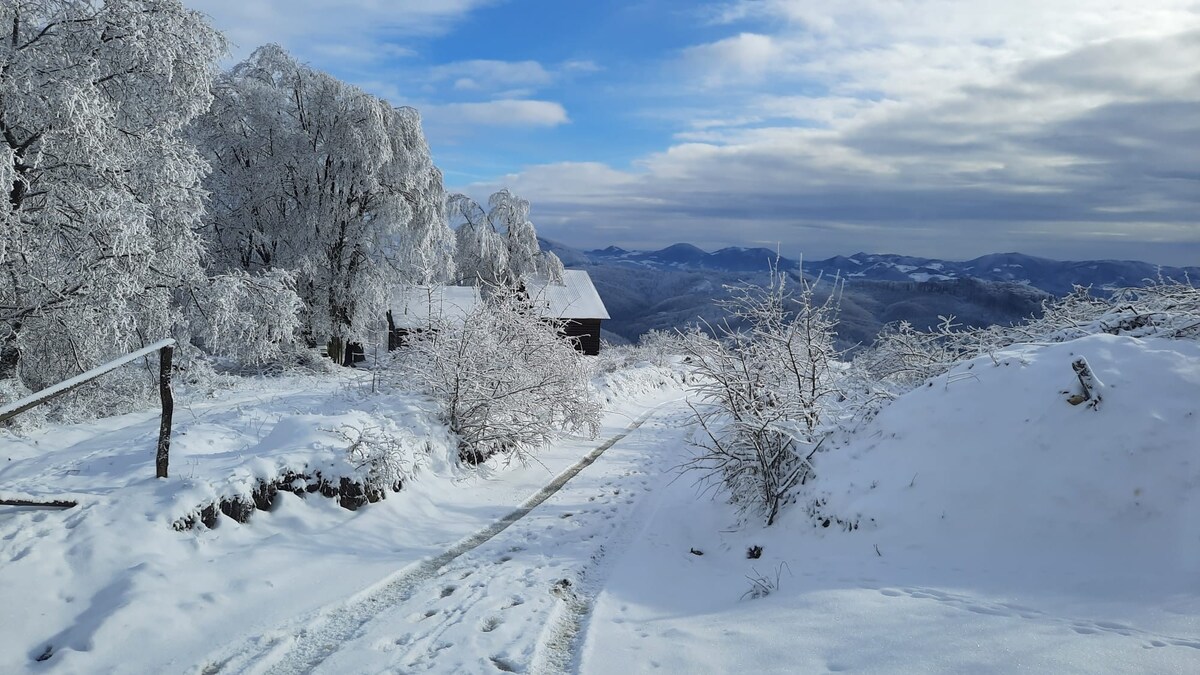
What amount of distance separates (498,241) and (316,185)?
1260 centimetres

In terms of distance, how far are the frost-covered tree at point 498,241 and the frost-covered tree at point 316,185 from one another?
33.3 feet

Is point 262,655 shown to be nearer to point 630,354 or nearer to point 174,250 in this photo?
point 174,250

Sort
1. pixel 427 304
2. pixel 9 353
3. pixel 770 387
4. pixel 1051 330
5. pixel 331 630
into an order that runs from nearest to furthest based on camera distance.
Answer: pixel 331 630, pixel 770 387, pixel 1051 330, pixel 9 353, pixel 427 304

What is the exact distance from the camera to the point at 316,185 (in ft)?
67.8

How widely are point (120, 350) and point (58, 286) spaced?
1.65 metres

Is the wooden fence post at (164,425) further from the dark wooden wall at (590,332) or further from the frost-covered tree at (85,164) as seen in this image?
the dark wooden wall at (590,332)

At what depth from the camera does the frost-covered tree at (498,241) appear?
106ft

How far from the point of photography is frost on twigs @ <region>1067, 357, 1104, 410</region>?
18.9 feet

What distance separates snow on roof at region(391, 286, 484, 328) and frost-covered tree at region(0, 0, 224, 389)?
482cm

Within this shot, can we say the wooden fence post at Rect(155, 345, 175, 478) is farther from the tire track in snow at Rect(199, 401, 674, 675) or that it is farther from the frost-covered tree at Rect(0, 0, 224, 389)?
the frost-covered tree at Rect(0, 0, 224, 389)

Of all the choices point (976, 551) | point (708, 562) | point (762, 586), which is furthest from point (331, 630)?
point (976, 551)

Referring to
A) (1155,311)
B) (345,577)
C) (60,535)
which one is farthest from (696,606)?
(1155,311)

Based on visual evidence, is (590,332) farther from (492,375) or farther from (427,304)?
(492,375)

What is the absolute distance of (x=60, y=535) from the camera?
5.21 metres
